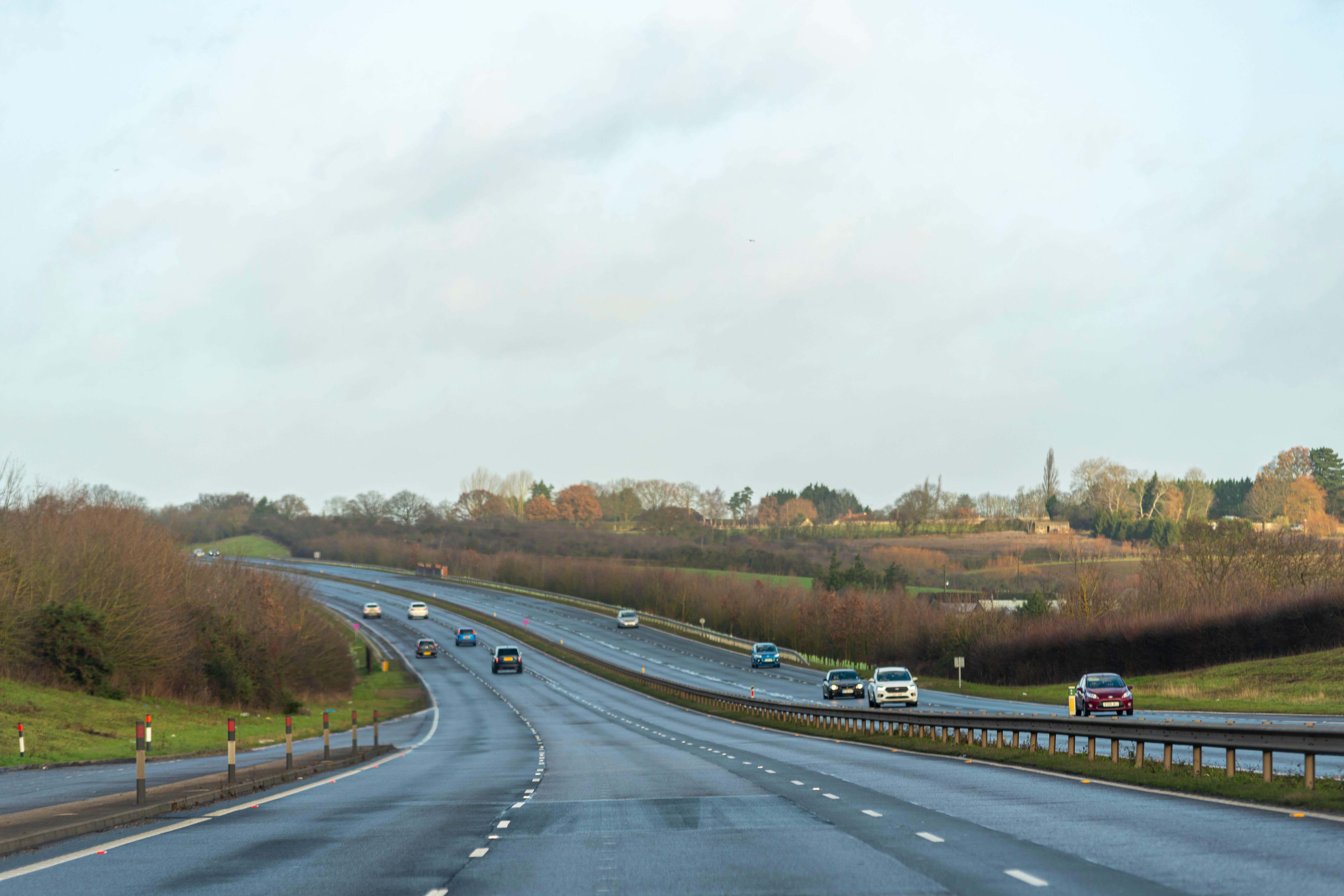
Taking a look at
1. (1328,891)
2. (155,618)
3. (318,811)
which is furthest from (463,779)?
(155,618)

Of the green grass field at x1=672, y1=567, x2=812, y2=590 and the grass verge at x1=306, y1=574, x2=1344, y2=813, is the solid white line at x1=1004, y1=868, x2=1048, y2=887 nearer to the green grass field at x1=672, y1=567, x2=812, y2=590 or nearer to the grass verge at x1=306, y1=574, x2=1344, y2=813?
the grass verge at x1=306, y1=574, x2=1344, y2=813

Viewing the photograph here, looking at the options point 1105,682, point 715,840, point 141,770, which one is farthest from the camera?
point 1105,682

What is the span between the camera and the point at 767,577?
156 m

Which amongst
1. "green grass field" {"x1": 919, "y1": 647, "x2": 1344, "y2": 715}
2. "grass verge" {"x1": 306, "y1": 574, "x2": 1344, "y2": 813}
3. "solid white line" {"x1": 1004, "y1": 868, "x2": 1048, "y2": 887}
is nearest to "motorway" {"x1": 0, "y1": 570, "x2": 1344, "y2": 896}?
"solid white line" {"x1": 1004, "y1": 868, "x2": 1048, "y2": 887}

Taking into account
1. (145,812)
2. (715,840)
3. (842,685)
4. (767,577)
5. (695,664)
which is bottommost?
(695,664)

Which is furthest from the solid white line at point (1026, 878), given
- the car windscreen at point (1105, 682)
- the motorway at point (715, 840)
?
the car windscreen at point (1105, 682)

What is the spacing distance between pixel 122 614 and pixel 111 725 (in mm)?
12471

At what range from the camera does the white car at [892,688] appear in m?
48.0

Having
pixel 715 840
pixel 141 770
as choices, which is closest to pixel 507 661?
pixel 141 770

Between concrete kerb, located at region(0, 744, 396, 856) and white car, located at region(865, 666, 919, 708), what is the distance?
2863 centimetres

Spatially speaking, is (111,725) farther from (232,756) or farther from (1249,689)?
(1249,689)

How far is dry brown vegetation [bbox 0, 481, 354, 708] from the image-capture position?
43.7 m

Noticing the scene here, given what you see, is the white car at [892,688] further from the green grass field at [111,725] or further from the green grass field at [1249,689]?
the green grass field at [111,725]

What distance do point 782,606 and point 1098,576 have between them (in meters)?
38.7
